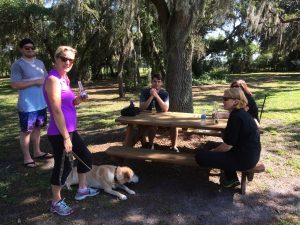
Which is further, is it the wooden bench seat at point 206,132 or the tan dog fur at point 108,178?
the wooden bench seat at point 206,132

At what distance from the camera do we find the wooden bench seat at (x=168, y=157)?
4320 mm

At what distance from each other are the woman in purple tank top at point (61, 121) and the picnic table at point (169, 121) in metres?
1.31

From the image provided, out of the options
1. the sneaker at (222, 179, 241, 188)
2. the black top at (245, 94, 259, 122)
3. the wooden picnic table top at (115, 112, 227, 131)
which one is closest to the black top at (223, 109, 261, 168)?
the sneaker at (222, 179, 241, 188)

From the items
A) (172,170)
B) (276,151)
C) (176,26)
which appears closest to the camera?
(172,170)

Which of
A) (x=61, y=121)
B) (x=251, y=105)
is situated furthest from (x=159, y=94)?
(x=61, y=121)

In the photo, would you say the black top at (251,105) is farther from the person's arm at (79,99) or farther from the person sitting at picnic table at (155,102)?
the person's arm at (79,99)

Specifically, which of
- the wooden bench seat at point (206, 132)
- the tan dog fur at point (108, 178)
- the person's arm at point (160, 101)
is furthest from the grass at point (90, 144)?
the person's arm at point (160, 101)

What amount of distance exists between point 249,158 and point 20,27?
17769mm

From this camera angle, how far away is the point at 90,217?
3840 mm

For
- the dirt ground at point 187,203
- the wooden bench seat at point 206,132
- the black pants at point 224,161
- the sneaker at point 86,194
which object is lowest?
the dirt ground at point 187,203

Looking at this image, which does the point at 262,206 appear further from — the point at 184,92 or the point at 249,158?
the point at 184,92

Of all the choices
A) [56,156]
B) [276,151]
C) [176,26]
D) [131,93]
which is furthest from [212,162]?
[131,93]

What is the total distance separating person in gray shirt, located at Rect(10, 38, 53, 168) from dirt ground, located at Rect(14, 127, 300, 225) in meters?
1.25

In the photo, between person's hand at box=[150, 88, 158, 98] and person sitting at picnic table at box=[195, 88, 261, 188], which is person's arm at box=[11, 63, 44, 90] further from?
person sitting at picnic table at box=[195, 88, 261, 188]
